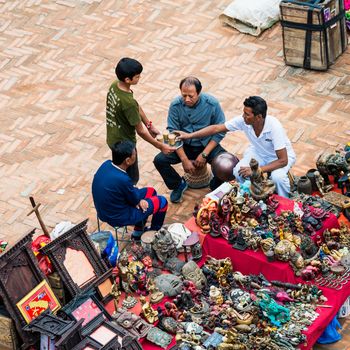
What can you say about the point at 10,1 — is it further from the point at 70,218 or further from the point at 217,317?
the point at 217,317

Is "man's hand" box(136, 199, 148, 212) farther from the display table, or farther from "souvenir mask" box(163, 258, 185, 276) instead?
"souvenir mask" box(163, 258, 185, 276)

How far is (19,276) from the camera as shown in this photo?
757cm

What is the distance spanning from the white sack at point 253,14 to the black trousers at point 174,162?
320 centimetres

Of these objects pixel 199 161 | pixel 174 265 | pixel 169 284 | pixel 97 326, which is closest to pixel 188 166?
pixel 199 161

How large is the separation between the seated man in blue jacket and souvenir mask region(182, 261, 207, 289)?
32.3 inches

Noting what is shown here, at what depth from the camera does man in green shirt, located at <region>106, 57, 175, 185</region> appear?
29.3ft

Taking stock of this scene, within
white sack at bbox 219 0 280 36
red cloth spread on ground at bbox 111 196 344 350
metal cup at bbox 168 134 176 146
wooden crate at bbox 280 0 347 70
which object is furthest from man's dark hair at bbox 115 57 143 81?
white sack at bbox 219 0 280 36

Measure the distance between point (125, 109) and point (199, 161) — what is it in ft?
3.22

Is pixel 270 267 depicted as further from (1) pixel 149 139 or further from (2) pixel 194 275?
(1) pixel 149 139

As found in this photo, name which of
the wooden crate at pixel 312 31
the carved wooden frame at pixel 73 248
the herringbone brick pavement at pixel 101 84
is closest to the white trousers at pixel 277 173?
the herringbone brick pavement at pixel 101 84

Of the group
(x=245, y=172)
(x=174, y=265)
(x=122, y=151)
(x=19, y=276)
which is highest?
(x=122, y=151)

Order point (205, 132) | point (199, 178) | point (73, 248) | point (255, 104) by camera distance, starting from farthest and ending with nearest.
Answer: point (199, 178)
point (205, 132)
point (255, 104)
point (73, 248)

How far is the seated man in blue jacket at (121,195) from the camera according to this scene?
27.6 feet

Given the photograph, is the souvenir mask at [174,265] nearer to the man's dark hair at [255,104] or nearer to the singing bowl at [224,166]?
the singing bowl at [224,166]
